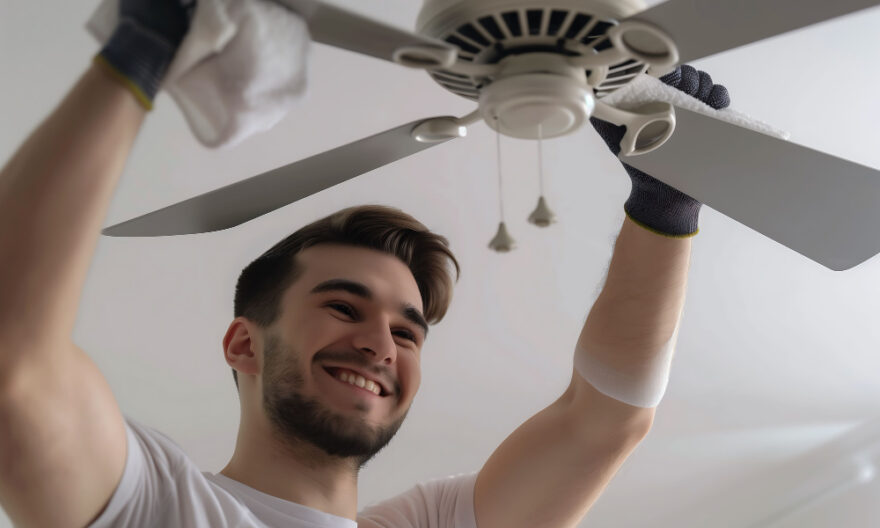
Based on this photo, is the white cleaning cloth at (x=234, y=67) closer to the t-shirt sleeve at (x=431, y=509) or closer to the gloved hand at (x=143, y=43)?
the gloved hand at (x=143, y=43)

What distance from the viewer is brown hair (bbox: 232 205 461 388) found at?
1.35m

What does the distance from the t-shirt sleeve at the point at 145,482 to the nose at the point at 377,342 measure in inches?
12.7

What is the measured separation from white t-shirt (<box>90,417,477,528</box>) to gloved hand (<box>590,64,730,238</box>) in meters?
0.59

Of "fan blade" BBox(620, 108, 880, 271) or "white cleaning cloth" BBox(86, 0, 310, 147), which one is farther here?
"fan blade" BBox(620, 108, 880, 271)

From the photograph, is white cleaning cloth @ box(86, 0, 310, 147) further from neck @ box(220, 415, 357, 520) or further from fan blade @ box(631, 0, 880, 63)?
neck @ box(220, 415, 357, 520)

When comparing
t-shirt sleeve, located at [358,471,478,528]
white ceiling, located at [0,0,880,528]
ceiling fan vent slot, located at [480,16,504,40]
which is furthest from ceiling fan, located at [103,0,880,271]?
t-shirt sleeve, located at [358,471,478,528]

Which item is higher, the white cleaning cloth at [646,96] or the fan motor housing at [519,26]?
the white cleaning cloth at [646,96]

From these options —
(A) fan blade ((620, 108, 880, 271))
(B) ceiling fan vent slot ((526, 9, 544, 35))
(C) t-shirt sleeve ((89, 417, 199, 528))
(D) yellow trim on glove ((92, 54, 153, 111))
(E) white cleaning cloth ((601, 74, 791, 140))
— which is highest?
Answer: (A) fan blade ((620, 108, 880, 271))

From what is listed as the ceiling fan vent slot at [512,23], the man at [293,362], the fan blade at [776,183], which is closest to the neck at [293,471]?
the man at [293,362]

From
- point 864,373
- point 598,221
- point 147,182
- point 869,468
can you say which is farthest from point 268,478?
point 869,468

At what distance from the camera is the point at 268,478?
3.93ft

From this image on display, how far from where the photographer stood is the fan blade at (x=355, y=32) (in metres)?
0.61

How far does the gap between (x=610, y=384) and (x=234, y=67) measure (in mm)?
811

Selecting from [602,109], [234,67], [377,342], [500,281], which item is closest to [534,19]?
[602,109]
